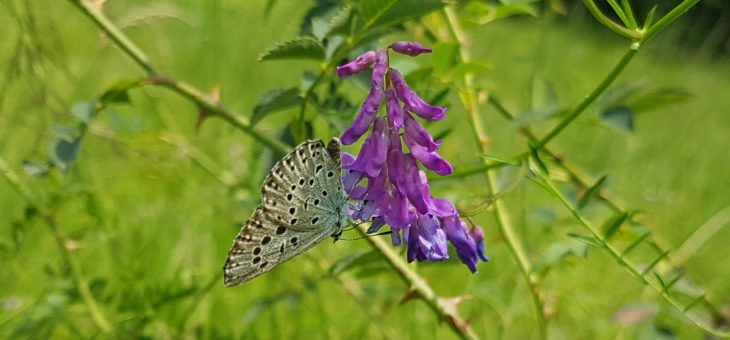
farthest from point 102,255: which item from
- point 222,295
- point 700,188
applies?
point 700,188

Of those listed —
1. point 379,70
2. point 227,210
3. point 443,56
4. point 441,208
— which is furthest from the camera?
point 227,210

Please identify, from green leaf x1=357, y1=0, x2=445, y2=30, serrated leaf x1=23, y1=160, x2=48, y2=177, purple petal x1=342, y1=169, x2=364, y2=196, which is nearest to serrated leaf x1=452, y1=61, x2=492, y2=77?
green leaf x1=357, y1=0, x2=445, y2=30

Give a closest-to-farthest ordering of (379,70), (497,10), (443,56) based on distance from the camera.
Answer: (379,70)
(443,56)
(497,10)

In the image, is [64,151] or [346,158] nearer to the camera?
[346,158]

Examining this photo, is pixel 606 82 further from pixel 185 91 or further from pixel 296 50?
pixel 185 91

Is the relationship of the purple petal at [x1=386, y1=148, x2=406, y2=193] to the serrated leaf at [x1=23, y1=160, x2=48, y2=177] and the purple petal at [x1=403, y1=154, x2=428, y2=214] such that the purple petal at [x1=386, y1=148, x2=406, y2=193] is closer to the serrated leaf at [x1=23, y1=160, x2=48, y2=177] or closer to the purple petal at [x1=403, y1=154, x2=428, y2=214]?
the purple petal at [x1=403, y1=154, x2=428, y2=214]

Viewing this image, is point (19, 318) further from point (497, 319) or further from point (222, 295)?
point (497, 319)

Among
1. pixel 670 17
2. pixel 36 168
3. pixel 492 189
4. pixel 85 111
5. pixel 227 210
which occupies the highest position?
pixel 670 17

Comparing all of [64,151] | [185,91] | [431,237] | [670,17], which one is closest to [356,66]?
[431,237]
